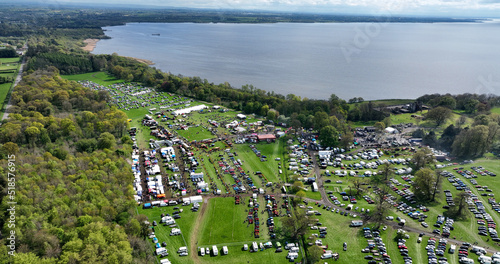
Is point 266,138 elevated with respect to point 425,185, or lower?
lower

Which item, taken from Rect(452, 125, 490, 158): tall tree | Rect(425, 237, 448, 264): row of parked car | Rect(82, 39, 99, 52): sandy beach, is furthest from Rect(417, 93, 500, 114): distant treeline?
Rect(82, 39, 99, 52): sandy beach

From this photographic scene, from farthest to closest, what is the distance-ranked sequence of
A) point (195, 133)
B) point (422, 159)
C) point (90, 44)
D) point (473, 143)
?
point (90, 44)
point (195, 133)
point (473, 143)
point (422, 159)

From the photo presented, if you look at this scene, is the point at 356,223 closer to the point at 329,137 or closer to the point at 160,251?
the point at 329,137

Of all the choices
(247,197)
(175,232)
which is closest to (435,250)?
(247,197)

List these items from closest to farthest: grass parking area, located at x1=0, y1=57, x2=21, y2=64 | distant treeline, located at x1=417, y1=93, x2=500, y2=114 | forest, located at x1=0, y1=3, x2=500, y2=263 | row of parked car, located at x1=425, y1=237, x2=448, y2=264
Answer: forest, located at x1=0, y1=3, x2=500, y2=263 < row of parked car, located at x1=425, y1=237, x2=448, y2=264 < distant treeline, located at x1=417, y1=93, x2=500, y2=114 < grass parking area, located at x1=0, y1=57, x2=21, y2=64

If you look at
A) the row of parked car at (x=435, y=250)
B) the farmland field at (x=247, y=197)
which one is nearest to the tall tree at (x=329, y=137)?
the farmland field at (x=247, y=197)

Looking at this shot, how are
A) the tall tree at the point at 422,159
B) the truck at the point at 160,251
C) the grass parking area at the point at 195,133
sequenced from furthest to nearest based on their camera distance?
the grass parking area at the point at 195,133
the tall tree at the point at 422,159
the truck at the point at 160,251

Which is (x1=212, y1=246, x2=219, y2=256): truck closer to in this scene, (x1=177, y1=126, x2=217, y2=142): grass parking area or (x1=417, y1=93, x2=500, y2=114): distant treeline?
(x1=177, y1=126, x2=217, y2=142): grass parking area

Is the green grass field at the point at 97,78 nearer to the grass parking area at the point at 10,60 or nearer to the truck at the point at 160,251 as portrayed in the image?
the grass parking area at the point at 10,60

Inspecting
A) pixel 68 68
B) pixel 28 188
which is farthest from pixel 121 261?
pixel 68 68
